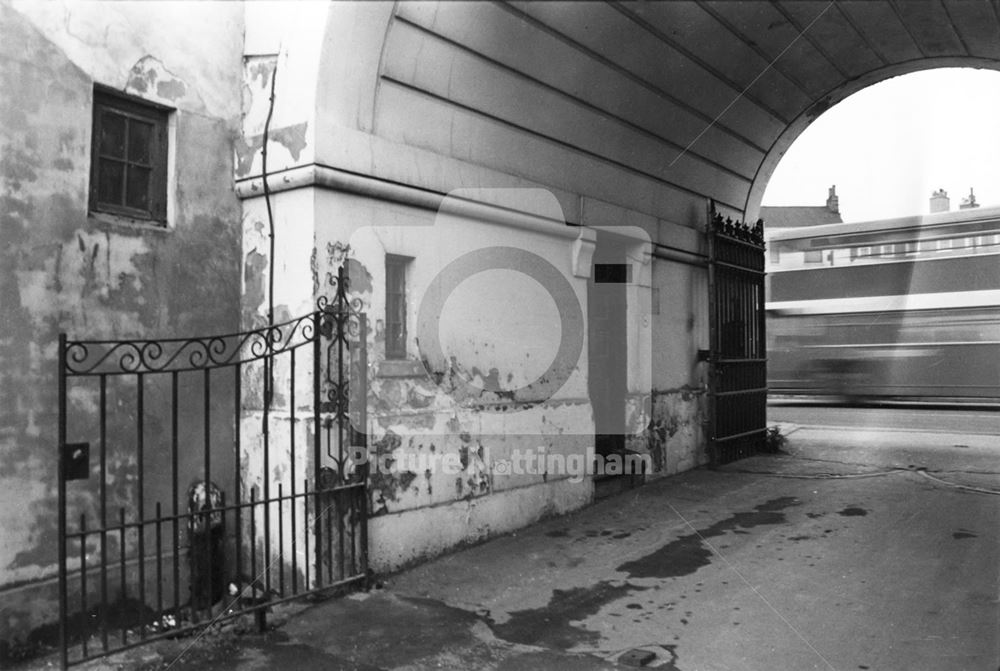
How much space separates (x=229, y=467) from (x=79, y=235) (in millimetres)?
1773

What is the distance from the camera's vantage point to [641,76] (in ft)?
21.1

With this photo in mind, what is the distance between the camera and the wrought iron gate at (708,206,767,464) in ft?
29.2

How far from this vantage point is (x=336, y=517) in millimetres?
4621

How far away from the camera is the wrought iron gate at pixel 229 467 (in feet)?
13.9

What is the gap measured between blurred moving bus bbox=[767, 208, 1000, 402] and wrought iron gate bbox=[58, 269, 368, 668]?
42.4 ft

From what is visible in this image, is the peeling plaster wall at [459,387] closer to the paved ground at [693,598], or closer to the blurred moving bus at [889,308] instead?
the paved ground at [693,598]

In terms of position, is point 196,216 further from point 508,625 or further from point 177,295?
point 508,625

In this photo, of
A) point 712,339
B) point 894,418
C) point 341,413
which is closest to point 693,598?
point 341,413

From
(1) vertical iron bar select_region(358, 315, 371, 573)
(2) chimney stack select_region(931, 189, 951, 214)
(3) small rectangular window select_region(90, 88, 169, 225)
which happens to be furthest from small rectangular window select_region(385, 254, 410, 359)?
(2) chimney stack select_region(931, 189, 951, 214)

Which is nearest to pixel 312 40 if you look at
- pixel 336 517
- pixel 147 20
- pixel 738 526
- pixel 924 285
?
pixel 147 20

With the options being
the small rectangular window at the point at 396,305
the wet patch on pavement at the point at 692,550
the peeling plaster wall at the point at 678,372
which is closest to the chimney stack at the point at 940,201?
the peeling plaster wall at the point at 678,372

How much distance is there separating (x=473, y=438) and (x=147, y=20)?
352 centimetres

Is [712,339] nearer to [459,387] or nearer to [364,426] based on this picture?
[459,387]

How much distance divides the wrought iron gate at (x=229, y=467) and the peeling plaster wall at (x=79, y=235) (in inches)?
2.0
